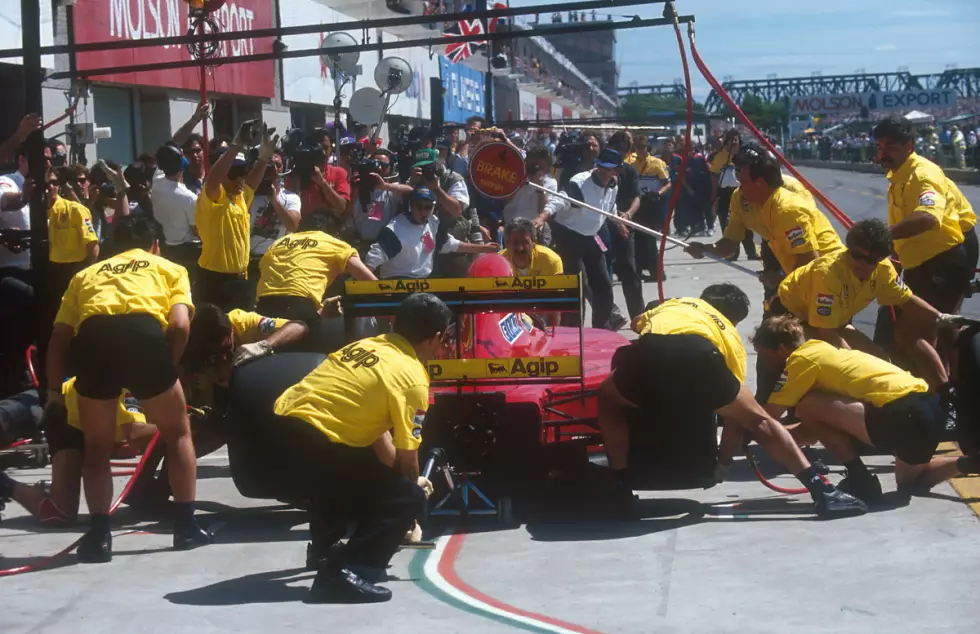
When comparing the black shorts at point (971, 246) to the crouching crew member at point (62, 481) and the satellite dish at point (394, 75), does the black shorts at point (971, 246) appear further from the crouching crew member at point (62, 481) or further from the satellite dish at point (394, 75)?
the satellite dish at point (394, 75)

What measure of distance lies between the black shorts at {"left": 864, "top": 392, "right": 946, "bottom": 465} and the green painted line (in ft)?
7.42

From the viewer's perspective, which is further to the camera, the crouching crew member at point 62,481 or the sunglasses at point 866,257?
the sunglasses at point 866,257

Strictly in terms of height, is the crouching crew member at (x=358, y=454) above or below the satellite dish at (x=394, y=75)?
below

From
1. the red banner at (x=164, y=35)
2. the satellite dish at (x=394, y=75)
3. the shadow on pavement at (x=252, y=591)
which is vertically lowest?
the shadow on pavement at (x=252, y=591)

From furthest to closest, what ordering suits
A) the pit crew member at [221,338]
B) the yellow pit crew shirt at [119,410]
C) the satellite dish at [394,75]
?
the satellite dish at [394,75]
the pit crew member at [221,338]
the yellow pit crew shirt at [119,410]

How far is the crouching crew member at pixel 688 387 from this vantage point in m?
6.43

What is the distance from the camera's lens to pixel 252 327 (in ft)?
24.5

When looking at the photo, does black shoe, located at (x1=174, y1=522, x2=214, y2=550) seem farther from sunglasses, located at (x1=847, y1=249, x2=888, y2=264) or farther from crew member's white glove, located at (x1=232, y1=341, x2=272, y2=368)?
sunglasses, located at (x1=847, y1=249, x2=888, y2=264)

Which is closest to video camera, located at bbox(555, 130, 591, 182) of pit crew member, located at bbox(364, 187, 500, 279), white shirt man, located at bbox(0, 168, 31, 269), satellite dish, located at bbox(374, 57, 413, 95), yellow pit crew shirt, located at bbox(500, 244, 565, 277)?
satellite dish, located at bbox(374, 57, 413, 95)

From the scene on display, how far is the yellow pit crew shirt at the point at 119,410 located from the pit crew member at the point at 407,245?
2.32m

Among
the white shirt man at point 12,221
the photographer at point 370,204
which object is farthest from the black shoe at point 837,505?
the white shirt man at point 12,221

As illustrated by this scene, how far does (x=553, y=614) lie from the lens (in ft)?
→ 16.7

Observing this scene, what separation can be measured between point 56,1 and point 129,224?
8.32m

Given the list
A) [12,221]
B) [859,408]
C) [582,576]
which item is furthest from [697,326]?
[12,221]
